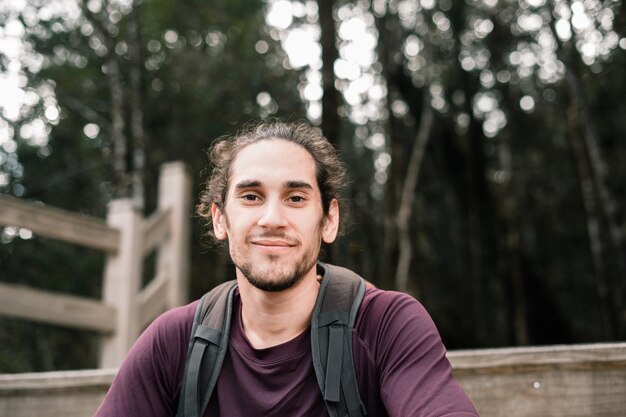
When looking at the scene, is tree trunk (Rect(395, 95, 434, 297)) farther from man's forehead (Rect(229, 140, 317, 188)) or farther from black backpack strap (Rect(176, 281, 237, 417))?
black backpack strap (Rect(176, 281, 237, 417))

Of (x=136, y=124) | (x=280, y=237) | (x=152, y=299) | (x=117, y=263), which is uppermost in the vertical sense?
(x=136, y=124)

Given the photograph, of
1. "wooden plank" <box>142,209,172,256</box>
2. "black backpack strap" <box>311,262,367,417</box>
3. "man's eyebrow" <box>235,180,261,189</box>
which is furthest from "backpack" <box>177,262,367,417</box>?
"wooden plank" <box>142,209,172,256</box>

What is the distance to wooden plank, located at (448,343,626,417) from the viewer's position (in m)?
1.94

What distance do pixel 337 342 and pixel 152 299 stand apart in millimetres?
3057

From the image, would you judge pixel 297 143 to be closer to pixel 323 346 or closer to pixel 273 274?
pixel 273 274

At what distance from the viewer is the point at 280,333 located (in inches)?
74.1

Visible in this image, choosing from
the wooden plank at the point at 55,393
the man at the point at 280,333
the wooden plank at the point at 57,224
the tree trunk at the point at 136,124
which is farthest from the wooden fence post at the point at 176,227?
the tree trunk at the point at 136,124

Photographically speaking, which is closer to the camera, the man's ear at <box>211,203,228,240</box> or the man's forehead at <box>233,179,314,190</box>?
the man's forehead at <box>233,179,314,190</box>

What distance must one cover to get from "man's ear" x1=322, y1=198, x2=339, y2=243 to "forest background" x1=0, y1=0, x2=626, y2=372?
7025 mm

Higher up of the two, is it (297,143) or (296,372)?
(297,143)

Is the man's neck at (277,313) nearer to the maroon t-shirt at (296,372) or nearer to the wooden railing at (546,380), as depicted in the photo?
the maroon t-shirt at (296,372)

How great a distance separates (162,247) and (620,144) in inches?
559

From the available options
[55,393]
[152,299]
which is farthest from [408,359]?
[152,299]

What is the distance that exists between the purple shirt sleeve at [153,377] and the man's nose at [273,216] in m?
0.38
